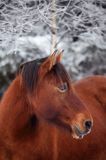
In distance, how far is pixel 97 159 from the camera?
4.52 metres

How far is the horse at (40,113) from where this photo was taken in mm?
3455

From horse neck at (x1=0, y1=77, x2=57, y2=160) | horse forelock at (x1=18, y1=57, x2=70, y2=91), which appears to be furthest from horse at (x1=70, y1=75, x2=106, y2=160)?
horse forelock at (x1=18, y1=57, x2=70, y2=91)

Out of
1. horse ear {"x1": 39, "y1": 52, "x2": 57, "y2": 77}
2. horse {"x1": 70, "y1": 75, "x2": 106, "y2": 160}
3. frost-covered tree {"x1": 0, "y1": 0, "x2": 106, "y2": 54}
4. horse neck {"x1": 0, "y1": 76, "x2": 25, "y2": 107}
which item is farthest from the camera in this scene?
frost-covered tree {"x1": 0, "y1": 0, "x2": 106, "y2": 54}

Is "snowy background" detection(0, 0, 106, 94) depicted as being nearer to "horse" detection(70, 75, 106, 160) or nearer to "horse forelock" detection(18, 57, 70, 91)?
"horse" detection(70, 75, 106, 160)

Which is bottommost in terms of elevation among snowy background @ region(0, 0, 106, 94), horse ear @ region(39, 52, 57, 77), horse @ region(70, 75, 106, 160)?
snowy background @ region(0, 0, 106, 94)

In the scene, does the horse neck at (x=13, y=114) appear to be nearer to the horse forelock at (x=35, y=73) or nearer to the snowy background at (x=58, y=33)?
the horse forelock at (x=35, y=73)

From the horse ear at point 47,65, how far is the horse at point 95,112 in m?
1.01

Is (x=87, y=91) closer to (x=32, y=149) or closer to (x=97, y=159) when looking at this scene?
(x=97, y=159)

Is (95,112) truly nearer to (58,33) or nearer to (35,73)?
(35,73)

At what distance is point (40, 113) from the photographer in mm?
3504

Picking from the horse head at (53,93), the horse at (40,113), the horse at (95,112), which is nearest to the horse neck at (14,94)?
the horse at (40,113)

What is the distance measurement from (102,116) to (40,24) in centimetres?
542

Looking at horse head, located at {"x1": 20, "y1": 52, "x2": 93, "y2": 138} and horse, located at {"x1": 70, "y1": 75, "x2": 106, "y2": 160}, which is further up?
horse head, located at {"x1": 20, "y1": 52, "x2": 93, "y2": 138}

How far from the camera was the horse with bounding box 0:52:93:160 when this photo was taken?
136 inches
